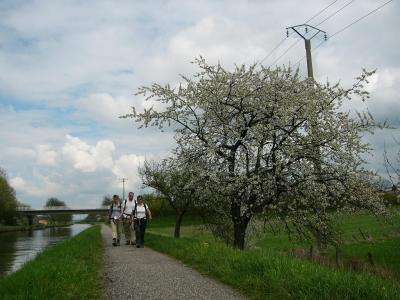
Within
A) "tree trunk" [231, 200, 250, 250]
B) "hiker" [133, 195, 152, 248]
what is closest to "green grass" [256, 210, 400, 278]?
"tree trunk" [231, 200, 250, 250]

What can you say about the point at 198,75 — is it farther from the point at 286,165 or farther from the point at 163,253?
the point at 163,253

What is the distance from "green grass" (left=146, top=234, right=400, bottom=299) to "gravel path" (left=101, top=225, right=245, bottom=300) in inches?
12.0

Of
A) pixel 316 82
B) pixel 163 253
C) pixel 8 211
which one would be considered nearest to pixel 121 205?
pixel 163 253

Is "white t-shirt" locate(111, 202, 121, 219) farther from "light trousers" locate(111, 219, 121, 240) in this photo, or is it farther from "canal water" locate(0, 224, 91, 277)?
"canal water" locate(0, 224, 91, 277)

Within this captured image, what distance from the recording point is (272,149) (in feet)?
50.0

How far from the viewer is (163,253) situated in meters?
14.5

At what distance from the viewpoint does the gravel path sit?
7418mm

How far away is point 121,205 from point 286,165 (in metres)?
7.05

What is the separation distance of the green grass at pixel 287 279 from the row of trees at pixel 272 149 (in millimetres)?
4995

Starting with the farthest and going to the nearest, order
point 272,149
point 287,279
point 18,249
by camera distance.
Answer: point 18,249
point 272,149
point 287,279

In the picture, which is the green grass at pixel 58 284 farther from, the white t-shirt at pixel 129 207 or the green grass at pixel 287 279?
the white t-shirt at pixel 129 207

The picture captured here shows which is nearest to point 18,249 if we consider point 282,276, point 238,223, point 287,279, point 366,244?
point 366,244

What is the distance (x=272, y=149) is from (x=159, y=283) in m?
7.77

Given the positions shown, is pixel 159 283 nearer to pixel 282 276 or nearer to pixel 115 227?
pixel 282 276
